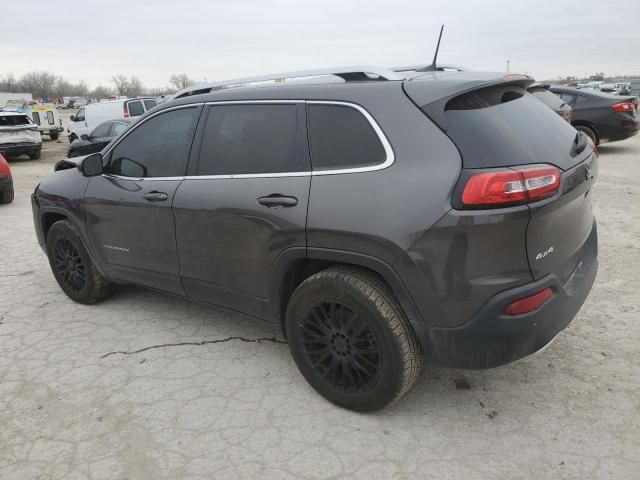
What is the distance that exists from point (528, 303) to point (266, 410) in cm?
152

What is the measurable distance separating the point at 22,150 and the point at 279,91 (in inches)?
668

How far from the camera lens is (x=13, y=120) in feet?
54.6

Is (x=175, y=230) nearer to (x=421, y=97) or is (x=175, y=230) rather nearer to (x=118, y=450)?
(x=118, y=450)

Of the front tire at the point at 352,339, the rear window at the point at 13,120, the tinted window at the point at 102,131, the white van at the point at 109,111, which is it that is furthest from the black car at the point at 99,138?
the front tire at the point at 352,339

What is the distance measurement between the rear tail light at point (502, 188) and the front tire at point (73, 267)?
3.25 metres

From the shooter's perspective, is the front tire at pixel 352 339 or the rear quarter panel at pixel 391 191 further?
the front tire at pixel 352 339

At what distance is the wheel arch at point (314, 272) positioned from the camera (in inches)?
98.2

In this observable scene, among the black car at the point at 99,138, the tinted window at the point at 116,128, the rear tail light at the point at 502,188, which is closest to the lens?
the rear tail light at the point at 502,188

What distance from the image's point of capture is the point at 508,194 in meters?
2.24

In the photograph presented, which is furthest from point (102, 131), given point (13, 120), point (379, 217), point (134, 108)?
point (379, 217)

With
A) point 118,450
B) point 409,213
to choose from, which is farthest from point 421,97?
point 118,450

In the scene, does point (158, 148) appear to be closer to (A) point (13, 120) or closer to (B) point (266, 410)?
(B) point (266, 410)

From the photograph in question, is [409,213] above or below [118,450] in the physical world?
above

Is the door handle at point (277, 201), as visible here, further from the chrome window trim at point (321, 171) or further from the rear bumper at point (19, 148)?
the rear bumper at point (19, 148)
